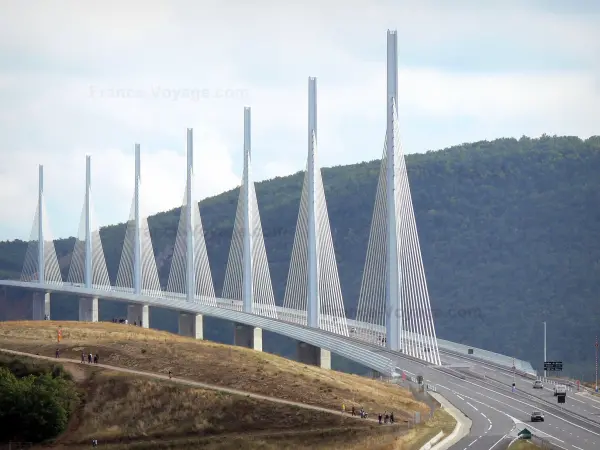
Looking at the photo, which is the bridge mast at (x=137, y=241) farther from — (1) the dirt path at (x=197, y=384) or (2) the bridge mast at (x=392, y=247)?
(1) the dirt path at (x=197, y=384)

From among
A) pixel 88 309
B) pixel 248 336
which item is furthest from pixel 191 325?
pixel 88 309

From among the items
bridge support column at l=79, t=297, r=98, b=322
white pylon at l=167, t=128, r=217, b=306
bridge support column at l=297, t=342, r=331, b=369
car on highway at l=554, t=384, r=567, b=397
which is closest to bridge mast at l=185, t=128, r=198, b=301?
white pylon at l=167, t=128, r=217, b=306

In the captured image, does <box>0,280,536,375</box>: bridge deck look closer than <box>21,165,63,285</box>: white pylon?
Yes

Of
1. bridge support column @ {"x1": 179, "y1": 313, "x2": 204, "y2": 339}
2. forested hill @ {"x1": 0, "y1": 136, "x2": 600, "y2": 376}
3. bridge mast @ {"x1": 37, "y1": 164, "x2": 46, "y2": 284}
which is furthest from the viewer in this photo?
forested hill @ {"x1": 0, "y1": 136, "x2": 600, "y2": 376}

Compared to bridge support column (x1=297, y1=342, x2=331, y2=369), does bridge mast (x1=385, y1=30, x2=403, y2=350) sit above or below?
above

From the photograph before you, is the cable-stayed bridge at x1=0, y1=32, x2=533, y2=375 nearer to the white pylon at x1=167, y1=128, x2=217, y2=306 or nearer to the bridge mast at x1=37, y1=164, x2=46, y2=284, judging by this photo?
the white pylon at x1=167, y1=128, x2=217, y2=306

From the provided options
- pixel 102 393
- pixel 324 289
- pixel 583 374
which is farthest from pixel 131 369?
pixel 583 374

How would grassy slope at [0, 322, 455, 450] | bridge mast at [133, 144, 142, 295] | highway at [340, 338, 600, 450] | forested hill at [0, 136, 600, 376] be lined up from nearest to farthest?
highway at [340, 338, 600, 450]
grassy slope at [0, 322, 455, 450]
bridge mast at [133, 144, 142, 295]
forested hill at [0, 136, 600, 376]

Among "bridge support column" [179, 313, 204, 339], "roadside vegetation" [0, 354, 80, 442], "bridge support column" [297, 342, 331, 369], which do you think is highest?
"bridge support column" [179, 313, 204, 339]
